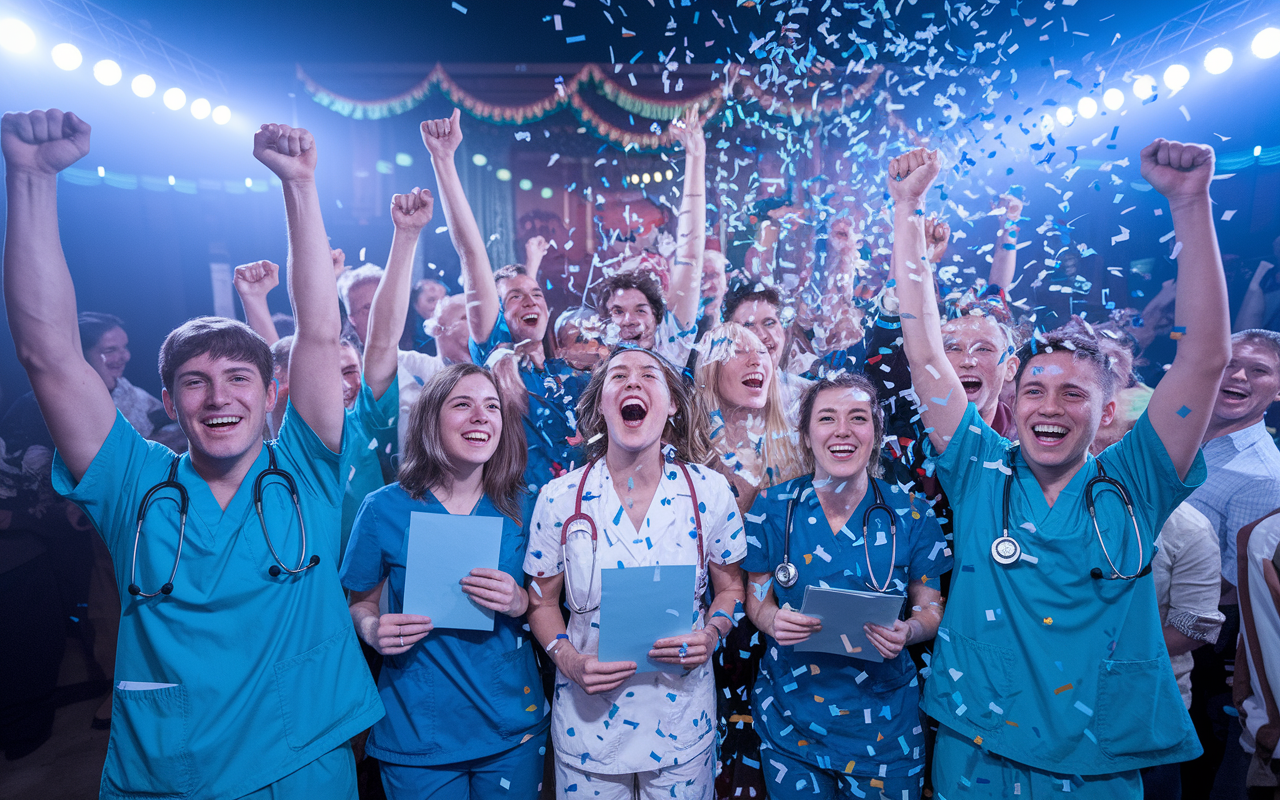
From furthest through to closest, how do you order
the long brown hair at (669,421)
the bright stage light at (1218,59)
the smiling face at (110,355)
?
the smiling face at (110,355) → the bright stage light at (1218,59) → the long brown hair at (669,421)

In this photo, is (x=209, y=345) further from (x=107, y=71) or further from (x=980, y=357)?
(x=107, y=71)

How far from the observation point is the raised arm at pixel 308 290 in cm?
197

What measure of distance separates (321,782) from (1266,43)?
5.74 metres

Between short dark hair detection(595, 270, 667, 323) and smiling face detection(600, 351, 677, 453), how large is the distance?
0.72 metres

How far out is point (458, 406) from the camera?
220 centimetres

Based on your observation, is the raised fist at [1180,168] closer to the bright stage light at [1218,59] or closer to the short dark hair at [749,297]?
the short dark hair at [749,297]

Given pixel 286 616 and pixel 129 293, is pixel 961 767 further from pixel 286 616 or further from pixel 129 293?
pixel 129 293

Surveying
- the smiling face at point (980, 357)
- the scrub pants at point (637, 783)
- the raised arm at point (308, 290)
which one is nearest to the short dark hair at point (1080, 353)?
the smiling face at point (980, 357)

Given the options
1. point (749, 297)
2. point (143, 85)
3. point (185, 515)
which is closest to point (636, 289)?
point (749, 297)

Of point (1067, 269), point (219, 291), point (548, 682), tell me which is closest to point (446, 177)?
point (548, 682)

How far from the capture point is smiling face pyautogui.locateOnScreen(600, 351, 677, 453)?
2102mm

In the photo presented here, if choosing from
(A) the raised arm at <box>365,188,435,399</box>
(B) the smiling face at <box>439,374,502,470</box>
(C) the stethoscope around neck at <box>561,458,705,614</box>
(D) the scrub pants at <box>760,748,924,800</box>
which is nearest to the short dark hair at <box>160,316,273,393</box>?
(A) the raised arm at <box>365,188,435,399</box>

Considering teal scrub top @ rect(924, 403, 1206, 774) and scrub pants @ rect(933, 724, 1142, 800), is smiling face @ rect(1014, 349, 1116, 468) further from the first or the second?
scrub pants @ rect(933, 724, 1142, 800)

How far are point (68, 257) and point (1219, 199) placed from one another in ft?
23.9
